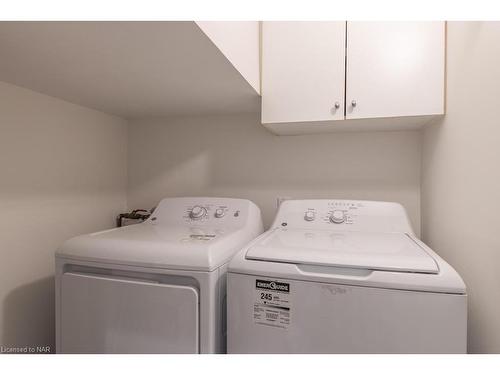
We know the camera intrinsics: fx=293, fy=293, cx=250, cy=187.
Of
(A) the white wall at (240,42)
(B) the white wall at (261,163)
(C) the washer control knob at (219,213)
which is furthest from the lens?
(B) the white wall at (261,163)

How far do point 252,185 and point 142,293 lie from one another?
Result: 94 centimetres

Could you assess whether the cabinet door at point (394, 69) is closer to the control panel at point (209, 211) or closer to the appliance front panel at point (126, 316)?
the control panel at point (209, 211)

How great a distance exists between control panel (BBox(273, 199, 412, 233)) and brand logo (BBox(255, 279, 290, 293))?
0.53 meters

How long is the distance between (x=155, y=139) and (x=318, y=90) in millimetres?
1130

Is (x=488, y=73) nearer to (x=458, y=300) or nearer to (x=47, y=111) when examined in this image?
(x=458, y=300)

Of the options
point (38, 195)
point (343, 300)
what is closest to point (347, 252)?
point (343, 300)

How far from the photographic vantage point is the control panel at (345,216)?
4.37ft

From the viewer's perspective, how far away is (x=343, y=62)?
125cm

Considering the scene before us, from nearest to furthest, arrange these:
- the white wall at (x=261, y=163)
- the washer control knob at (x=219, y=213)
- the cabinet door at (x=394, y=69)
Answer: the cabinet door at (x=394, y=69)
the washer control knob at (x=219, y=213)
the white wall at (x=261, y=163)

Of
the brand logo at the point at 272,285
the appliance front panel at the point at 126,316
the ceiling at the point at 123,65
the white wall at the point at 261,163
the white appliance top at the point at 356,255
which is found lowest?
the appliance front panel at the point at 126,316

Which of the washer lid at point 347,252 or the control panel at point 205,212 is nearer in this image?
the washer lid at point 347,252

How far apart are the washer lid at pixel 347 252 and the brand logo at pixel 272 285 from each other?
7 cm

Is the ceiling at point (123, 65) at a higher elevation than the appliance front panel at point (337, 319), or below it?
higher

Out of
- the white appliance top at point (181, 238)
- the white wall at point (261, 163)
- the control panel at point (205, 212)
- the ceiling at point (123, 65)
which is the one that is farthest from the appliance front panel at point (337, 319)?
the white wall at point (261, 163)
